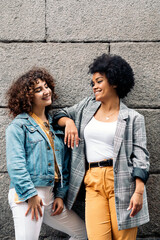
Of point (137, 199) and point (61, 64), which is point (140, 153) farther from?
point (61, 64)

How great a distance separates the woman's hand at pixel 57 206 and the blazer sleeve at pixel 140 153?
0.79 m

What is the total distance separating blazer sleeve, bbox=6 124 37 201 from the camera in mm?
2193

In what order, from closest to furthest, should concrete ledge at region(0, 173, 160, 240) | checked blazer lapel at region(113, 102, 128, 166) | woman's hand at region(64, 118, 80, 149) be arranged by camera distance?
checked blazer lapel at region(113, 102, 128, 166) < woman's hand at region(64, 118, 80, 149) < concrete ledge at region(0, 173, 160, 240)

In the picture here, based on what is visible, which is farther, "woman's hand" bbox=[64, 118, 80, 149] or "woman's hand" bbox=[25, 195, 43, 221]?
"woman's hand" bbox=[64, 118, 80, 149]

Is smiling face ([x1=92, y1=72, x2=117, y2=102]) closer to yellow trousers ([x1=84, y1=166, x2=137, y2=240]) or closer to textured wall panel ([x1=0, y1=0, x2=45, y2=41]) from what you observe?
yellow trousers ([x1=84, y1=166, x2=137, y2=240])

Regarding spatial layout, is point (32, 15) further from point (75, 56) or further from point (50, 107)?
point (50, 107)

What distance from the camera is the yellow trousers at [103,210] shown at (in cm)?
225

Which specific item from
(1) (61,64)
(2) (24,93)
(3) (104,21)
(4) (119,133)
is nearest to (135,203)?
(4) (119,133)

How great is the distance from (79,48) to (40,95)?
921 mm

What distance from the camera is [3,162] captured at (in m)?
3.04

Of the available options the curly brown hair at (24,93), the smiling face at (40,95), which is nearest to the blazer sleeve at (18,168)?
the curly brown hair at (24,93)

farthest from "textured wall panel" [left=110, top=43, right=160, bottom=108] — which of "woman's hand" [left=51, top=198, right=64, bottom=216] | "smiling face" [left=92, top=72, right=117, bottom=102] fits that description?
"woman's hand" [left=51, top=198, right=64, bottom=216]

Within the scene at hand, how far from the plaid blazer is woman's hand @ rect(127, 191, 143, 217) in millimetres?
44

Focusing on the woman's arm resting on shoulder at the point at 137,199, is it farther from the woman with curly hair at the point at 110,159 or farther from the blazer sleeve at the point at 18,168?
the blazer sleeve at the point at 18,168
